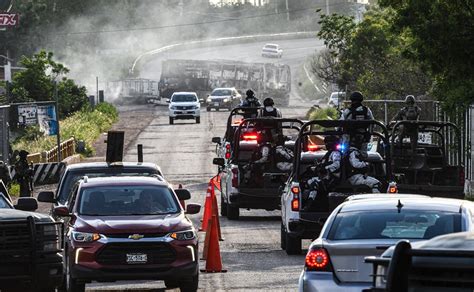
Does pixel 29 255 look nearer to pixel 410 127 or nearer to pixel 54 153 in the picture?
pixel 410 127

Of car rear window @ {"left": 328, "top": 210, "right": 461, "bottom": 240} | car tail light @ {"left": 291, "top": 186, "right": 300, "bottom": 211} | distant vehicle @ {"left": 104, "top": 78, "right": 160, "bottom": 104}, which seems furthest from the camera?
distant vehicle @ {"left": 104, "top": 78, "right": 160, "bottom": 104}

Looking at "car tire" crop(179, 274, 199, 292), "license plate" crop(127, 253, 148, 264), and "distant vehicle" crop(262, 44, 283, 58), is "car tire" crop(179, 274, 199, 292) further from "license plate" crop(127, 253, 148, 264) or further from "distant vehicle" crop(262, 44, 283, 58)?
"distant vehicle" crop(262, 44, 283, 58)

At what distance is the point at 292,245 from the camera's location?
21.1m

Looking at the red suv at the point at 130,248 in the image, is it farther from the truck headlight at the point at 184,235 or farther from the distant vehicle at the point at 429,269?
the distant vehicle at the point at 429,269

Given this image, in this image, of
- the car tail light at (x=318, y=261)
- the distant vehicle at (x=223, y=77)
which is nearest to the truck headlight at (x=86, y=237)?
the car tail light at (x=318, y=261)

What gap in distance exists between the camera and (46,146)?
161 ft

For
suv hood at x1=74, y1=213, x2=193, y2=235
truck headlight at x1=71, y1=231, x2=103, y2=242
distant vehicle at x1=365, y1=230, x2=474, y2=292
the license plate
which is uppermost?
distant vehicle at x1=365, y1=230, x2=474, y2=292

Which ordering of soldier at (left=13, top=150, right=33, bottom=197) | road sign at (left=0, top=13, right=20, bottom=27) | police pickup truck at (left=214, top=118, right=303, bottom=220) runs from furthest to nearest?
road sign at (left=0, top=13, right=20, bottom=27) < soldier at (left=13, top=150, right=33, bottom=197) < police pickup truck at (left=214, top=118, right=303, bottom=220)

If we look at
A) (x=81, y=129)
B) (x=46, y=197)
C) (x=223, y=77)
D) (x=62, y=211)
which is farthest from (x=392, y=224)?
(x=223, y=77)

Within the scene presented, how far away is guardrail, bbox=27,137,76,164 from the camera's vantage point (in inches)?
1692

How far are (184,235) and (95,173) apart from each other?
13.7ft

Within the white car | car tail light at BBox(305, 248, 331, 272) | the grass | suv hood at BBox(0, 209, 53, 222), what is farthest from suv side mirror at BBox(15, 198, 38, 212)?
the white car

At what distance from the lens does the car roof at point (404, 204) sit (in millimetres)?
13180

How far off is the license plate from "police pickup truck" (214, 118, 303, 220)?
950 centimetres
